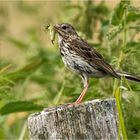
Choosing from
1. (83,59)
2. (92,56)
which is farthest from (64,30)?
(92,56)

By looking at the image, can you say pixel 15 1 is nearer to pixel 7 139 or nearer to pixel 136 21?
pixel 7 139

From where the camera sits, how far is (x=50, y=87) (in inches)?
391

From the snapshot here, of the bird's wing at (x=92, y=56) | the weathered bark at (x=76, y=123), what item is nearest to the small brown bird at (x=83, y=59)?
the bird's wing at (x=92, y=56)

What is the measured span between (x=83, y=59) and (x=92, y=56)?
0.15 m

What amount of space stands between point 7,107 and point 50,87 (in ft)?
8.76

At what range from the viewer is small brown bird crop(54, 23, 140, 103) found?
761cm

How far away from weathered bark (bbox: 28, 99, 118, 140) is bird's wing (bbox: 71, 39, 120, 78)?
155 cm

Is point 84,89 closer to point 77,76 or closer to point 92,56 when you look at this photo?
point 92,56

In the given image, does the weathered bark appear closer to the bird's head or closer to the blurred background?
the blurred background

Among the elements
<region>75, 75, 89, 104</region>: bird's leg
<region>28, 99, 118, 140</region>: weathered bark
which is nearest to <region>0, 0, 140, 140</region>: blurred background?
<region>75, 75, 89, 104</region>: bird's leg

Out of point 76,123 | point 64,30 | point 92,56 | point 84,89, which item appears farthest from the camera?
point 64,30

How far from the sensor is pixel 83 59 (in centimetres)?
778

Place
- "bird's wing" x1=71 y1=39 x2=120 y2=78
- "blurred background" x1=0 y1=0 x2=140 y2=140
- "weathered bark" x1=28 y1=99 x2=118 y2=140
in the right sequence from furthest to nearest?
"bird's wing" x1=71 y1=39 x2=120 y2=78 < "blurred background" x1=0 y1=0 x2=140 y2=140 < "weathered bark" x1=28 y1=99 x2=118 y2=140

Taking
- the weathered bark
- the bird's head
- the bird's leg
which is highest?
the bird's head
